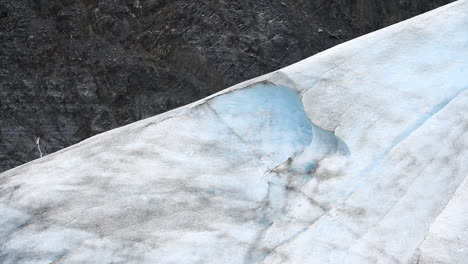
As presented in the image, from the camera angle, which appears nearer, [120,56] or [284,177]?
[284,177]

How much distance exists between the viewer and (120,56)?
219 inches

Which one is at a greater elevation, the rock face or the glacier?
the glacier

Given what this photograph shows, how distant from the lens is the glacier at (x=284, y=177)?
55.5 inches

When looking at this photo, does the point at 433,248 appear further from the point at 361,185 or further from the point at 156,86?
the point at 156,86

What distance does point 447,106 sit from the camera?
1.72 meters

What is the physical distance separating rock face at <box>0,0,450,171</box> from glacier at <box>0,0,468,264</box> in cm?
358

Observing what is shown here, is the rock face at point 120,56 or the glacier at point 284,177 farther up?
the glacier at point 284,177

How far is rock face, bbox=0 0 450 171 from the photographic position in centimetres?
532

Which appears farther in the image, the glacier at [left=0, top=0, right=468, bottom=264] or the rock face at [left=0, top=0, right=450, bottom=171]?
the rock face at [left=0, top=0, right=450, bottom=171]

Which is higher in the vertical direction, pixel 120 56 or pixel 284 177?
pixel 284 177

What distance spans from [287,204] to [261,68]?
4.08 meters

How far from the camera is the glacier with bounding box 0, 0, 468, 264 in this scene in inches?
55.5

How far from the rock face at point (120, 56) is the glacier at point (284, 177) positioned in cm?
358

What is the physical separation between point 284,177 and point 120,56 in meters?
4.18
